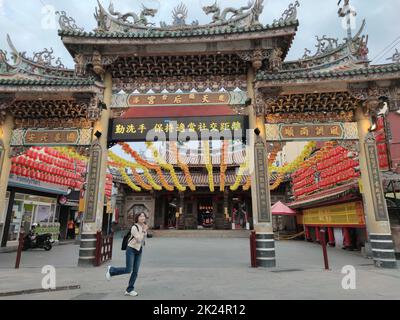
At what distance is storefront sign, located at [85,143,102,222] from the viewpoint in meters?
8.09

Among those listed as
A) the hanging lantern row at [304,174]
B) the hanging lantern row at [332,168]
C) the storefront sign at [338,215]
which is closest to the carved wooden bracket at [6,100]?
the hanging lantern row at [332,168]

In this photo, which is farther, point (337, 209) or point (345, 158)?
point (337, 209)

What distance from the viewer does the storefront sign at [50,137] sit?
880cm

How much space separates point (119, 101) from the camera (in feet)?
29.6

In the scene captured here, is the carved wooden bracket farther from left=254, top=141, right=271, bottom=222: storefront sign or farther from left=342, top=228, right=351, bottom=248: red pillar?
left=342, top=228, right=351, bottom=248: red pillar

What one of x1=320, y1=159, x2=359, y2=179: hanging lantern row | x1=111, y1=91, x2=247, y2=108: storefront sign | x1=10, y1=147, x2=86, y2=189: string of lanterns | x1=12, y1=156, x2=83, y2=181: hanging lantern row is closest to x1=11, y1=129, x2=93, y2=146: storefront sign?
x1=111, y1=91, x2=247, y2=108: storefront sign

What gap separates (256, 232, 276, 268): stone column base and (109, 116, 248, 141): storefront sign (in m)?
3.20

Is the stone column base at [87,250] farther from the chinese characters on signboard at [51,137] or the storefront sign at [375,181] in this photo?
the storefront sign at [375,181]

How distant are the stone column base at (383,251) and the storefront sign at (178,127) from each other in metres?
5.02

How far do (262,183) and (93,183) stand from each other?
5.32 meters

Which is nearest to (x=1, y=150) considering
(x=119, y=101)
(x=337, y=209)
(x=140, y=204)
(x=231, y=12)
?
(x=119, y=101)

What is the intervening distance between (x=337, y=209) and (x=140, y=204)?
64.8 feet

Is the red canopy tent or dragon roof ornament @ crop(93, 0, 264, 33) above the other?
dragon roof ornament @ crop(93, 0, 264, 33)
